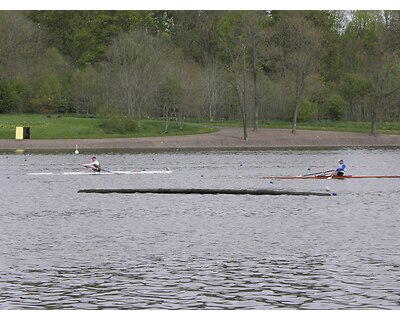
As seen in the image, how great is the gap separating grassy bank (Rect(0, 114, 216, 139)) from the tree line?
1512 mm

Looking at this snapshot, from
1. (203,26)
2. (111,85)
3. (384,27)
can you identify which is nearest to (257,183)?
(111,85)

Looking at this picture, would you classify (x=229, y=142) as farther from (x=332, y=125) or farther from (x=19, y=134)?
(x=19, y=134)

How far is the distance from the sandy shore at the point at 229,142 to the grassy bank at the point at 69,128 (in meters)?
2.00

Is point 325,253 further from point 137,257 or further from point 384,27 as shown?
point 384,27

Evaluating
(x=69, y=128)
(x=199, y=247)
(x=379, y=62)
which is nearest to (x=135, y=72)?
(x=69, y=128)

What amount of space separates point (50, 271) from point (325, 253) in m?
8.78

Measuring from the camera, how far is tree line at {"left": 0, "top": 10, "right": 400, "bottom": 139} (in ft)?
307

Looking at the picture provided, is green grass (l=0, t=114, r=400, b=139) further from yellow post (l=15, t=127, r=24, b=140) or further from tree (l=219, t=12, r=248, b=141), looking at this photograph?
tree (l=219, t=12, r=248, b=141)

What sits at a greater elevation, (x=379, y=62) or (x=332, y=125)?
(x=379, y=62)

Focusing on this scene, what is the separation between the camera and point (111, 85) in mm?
96250

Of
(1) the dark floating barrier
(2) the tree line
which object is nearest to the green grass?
(2) the tree line

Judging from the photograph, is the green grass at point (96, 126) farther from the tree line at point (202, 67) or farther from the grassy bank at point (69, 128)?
the tree line at point (202, 67)

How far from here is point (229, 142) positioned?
86.1 metres

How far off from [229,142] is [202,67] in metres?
30.2
